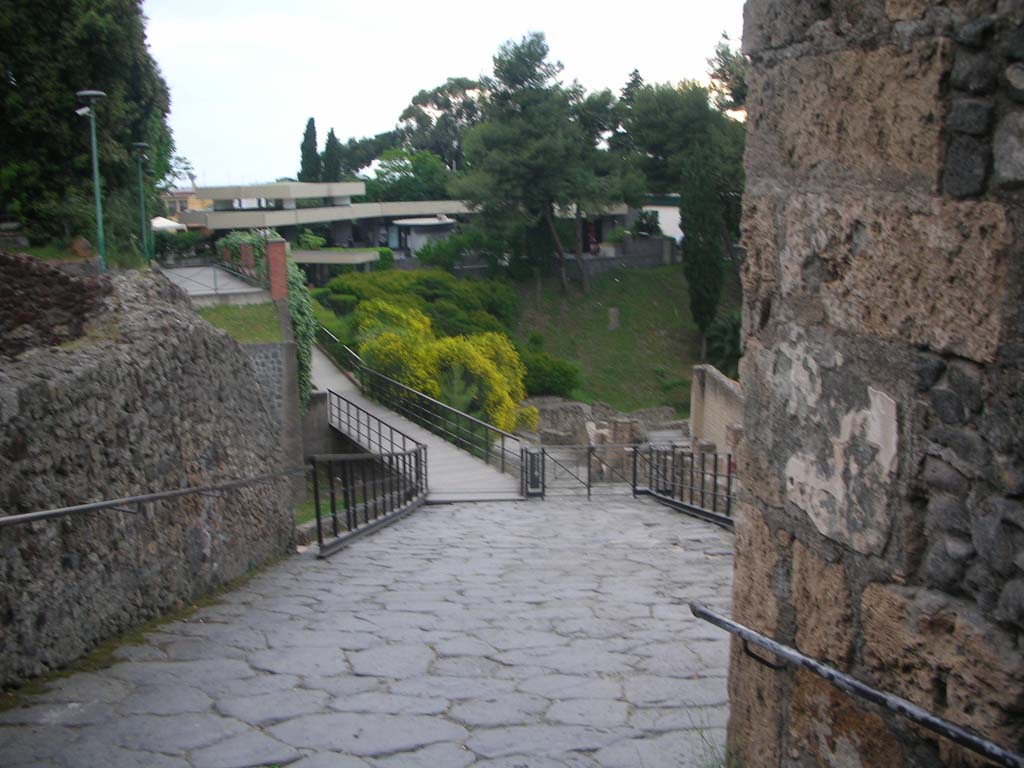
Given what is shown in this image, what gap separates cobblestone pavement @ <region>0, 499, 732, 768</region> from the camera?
13.0 ft

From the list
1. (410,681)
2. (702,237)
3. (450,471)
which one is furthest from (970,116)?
(702,237)

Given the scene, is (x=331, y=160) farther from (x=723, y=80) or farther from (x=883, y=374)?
(x=883, y=374)

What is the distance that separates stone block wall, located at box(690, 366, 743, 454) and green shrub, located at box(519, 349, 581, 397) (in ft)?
29.6

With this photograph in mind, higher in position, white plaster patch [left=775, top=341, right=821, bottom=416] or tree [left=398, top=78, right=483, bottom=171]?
tree [left=398, top=78, right=483, bottom=171]

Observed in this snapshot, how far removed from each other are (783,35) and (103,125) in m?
21.0

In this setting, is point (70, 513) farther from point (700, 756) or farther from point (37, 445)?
point (700, 756)

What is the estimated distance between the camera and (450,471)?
60.4 feet

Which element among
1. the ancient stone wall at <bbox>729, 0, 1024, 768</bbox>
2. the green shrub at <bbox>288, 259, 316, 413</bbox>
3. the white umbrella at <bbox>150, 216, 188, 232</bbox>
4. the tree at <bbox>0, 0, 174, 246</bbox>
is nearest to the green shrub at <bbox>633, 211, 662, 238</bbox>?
the white umbrella at <bbox>150, 216, 188, 232</bbox>

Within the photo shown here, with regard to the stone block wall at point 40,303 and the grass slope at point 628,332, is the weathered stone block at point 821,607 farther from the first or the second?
the grass slope at point 628,332

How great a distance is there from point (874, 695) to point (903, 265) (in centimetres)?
88

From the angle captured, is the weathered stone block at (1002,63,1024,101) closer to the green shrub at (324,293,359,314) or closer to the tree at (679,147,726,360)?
the green shrub at (324,293,359,314)

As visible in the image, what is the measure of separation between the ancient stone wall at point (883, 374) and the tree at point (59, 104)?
1978 centimetres

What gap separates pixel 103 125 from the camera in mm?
21156

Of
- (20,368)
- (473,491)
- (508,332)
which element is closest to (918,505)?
(20,368)
